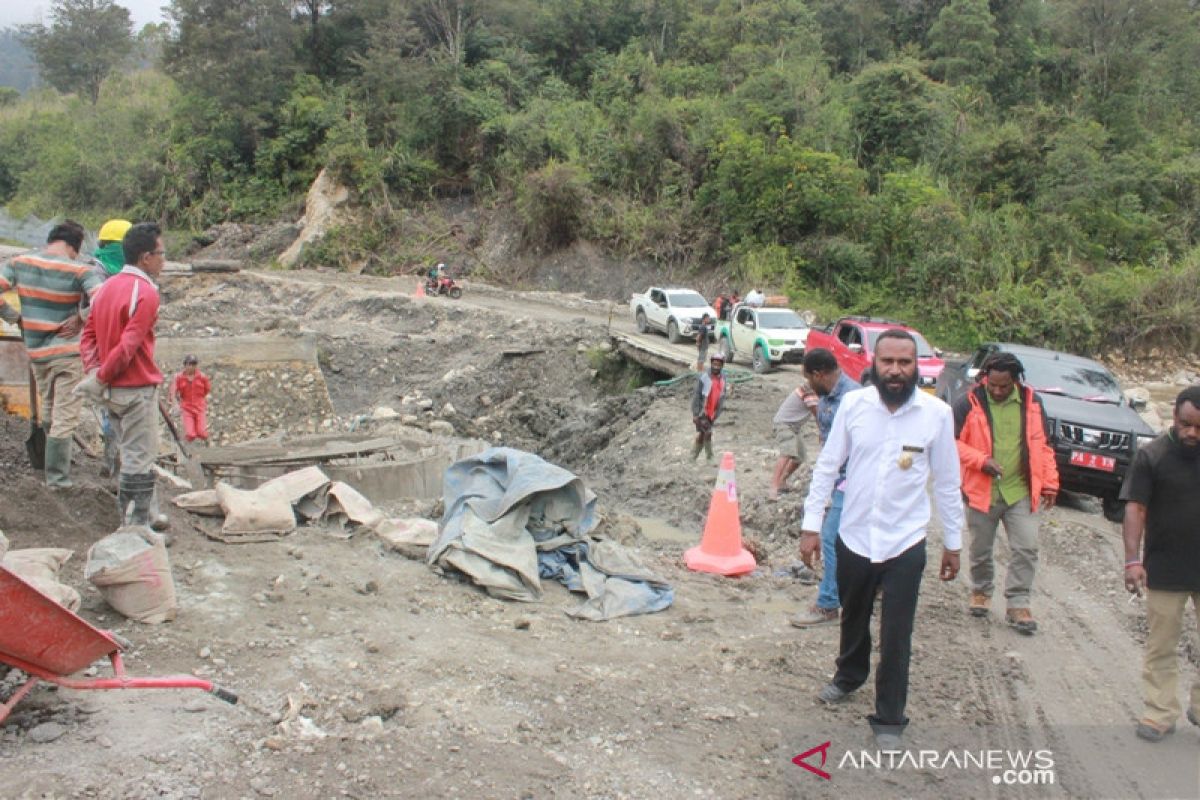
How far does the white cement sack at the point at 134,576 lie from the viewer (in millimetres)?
4738

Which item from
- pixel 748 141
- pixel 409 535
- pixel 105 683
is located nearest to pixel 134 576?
pixel 105 683

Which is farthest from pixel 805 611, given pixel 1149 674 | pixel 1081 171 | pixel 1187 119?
pixel 1187 119

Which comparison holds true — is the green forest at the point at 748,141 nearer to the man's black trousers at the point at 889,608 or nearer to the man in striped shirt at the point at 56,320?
the man's black trousers at the point at 889,608

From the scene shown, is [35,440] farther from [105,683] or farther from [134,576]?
[105,683]

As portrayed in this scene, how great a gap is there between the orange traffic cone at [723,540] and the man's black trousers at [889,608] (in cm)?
302

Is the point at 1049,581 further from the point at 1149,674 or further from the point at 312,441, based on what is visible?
the point at 312,441

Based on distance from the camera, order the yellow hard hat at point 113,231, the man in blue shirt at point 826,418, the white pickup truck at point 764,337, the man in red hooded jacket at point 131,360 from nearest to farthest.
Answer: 1. the man in red hooded jacket at point 131,360
2. the man in blue shirt at point 826,418
3. the yellow hard hat at point 113,231
4. the white pickup truck at point 764,337

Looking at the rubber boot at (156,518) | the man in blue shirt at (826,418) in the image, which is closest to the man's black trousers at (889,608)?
the man in blue shirt at (826,418)

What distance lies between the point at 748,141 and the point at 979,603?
28122mm

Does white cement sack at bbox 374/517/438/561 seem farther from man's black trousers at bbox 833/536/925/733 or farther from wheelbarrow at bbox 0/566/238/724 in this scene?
man's black trousers at bbox 833/536/925/733

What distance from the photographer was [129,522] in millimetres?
5695

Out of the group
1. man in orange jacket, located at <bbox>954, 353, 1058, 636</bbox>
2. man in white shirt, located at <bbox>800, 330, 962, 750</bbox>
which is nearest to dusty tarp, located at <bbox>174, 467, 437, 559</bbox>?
man in white shirt, located at <bbox>800, 330, 962, 750</bbox>

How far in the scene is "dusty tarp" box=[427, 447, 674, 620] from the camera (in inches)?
251

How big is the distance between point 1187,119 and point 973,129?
7628 millimetres
